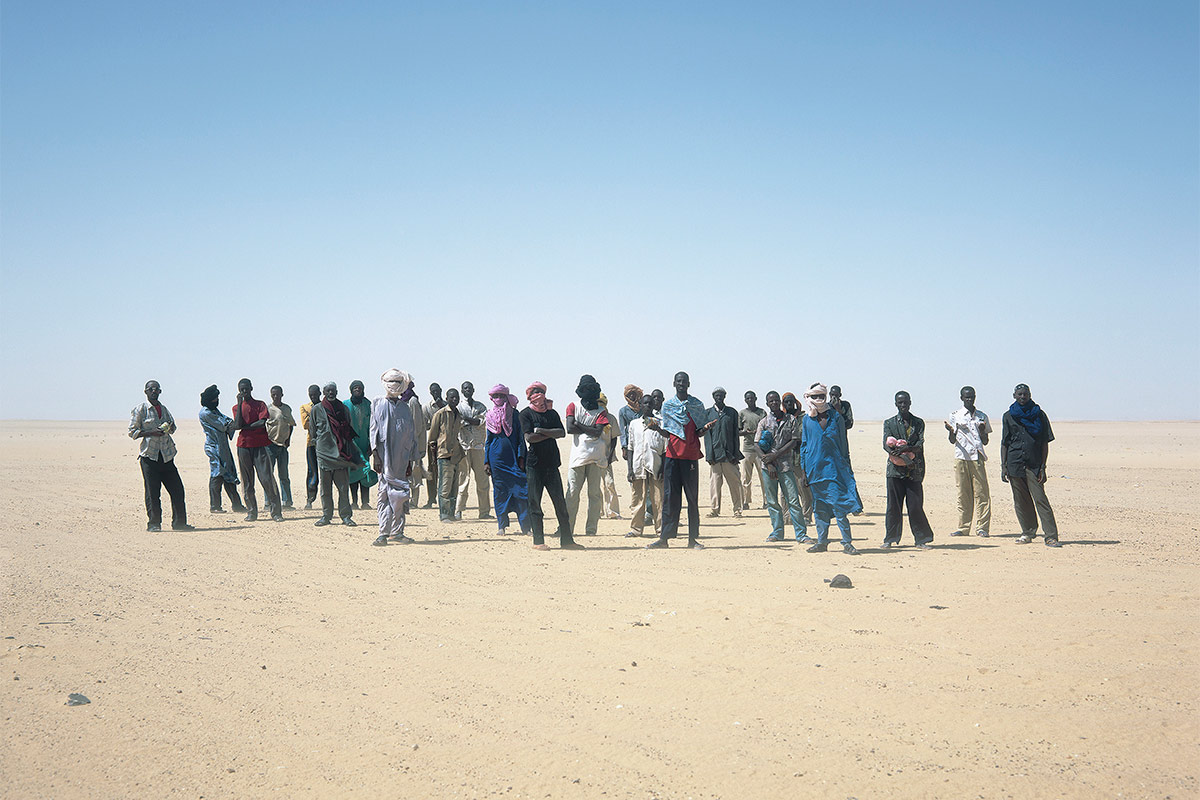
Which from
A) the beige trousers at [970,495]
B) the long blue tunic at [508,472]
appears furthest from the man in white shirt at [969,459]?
the long blue tunic at [508,472]

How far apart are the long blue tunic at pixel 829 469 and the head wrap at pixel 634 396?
10.0 feet

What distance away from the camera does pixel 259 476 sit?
1492cm

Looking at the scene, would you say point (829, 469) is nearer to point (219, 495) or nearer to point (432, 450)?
point (432, 450)

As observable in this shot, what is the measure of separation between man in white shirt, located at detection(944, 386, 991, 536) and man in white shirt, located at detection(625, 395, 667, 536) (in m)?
4.02

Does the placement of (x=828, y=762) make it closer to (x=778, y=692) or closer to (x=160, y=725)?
(x=778, y=692)

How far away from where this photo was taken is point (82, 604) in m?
8.23

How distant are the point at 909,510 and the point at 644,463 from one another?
3.52 meters

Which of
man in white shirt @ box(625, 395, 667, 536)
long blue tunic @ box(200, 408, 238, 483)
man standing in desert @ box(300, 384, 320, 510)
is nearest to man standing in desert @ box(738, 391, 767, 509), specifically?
man in white shirt @ box(625, 395, 667, 536)

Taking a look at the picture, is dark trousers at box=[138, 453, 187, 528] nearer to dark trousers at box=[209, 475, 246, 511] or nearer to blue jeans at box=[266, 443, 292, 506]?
dark trousers at box=[209, 475, 246, 511]

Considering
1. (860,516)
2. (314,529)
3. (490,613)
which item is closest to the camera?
(490,613)

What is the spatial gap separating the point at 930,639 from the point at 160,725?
16.9 feet

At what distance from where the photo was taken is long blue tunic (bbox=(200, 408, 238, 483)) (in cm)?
1501

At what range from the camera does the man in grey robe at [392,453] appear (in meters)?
12.3

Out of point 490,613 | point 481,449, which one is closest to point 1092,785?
point 490,613
